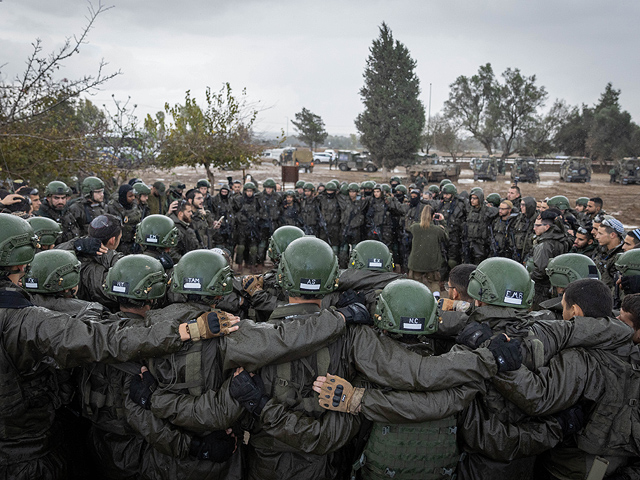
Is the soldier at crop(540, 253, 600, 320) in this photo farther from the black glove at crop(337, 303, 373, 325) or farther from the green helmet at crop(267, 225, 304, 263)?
the green helmet at crop(267, 225, 304, 263)

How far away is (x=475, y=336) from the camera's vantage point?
2.85 metres

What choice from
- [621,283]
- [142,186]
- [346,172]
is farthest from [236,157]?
[346,172]

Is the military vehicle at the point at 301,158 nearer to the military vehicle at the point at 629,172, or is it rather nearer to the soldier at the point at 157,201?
the soldier at the point at 157,201

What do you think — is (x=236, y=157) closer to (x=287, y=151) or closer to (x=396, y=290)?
(x=396, y=290)

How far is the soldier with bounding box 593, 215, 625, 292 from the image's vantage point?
17.6 ft

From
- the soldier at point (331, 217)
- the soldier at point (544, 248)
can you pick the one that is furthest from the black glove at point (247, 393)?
the soldier at point (331, 217)

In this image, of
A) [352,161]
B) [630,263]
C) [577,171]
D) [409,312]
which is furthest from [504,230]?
[352,161]

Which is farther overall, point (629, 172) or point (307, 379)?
point (629, 172)

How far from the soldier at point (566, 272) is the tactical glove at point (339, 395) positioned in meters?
2.18

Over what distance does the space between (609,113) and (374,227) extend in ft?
147

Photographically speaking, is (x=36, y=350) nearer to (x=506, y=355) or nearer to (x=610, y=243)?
(x=506, y=355)

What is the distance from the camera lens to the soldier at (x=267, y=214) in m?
11.2

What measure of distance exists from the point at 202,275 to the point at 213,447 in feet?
3.68

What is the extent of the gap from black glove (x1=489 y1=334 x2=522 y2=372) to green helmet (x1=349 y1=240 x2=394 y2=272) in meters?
1.78
